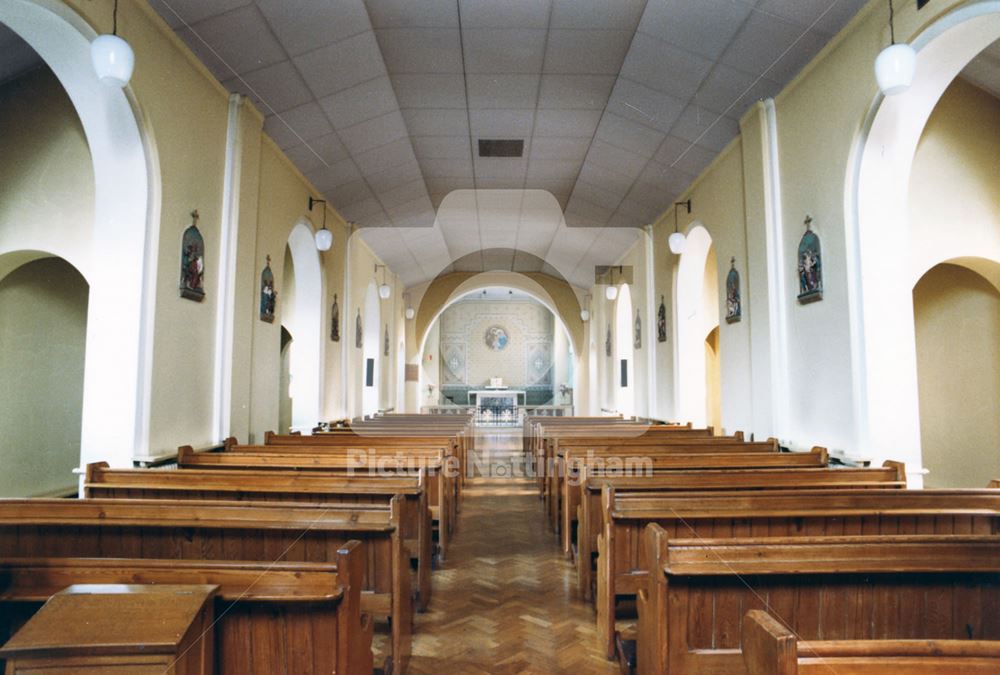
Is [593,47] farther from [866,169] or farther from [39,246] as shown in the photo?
[39,246]

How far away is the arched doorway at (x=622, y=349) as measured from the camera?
10.8 m

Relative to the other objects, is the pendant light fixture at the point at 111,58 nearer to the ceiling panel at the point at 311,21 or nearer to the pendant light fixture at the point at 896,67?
the ceiling panel at the point at 311,21

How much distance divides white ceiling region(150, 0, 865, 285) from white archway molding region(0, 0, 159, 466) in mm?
822

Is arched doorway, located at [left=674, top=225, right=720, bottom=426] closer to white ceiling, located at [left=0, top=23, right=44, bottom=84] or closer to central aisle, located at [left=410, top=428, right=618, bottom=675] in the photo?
central aisle, located at [left=410, top=428, right=618, bottom=675]

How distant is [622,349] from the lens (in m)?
11.2

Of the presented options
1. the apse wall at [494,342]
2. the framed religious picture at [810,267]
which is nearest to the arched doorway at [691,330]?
the framed religious picture at [810,267]

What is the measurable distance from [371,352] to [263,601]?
31.0ft

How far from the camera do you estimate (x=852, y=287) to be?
3.82 meters

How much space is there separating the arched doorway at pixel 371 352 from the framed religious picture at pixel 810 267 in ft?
22.6

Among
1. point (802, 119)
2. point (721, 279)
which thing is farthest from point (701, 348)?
point (802, 119)

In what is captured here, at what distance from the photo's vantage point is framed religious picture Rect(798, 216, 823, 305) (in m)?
4.18

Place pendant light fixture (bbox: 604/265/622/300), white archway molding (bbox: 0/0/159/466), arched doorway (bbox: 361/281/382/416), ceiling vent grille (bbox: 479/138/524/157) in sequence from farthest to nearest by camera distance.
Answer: arched doorway (bbox: 361/281/382/416), pendant light fixture (bbox: 604/265/622/300), ceiling vent grille (bbox: 479/138/524/157), white archway molding (bbox: 0/0/159/466)

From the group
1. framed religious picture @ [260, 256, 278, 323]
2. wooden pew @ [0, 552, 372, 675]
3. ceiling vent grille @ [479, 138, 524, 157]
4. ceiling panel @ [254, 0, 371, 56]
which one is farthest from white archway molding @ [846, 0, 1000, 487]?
framed religious picture @ [260, 256, 278, 323]

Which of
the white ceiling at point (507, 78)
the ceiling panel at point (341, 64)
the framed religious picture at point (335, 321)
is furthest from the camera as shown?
the framed religious picture at point (335, 321)
